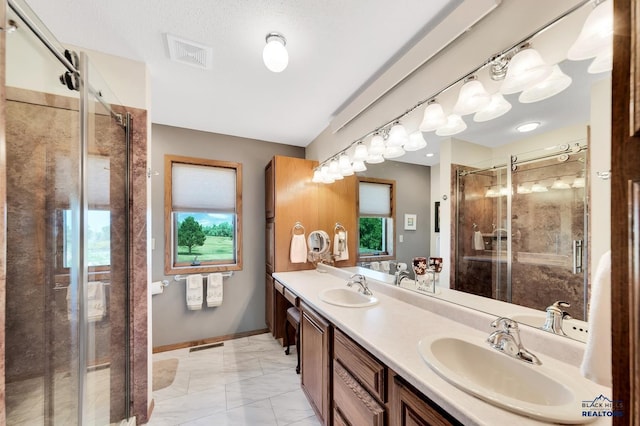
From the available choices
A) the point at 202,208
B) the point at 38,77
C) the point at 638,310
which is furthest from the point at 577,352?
the point at 202,208

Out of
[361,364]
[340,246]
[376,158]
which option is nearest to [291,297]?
[340,246]

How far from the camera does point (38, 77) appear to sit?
124cm

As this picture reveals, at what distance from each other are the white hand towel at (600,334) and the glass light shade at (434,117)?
3.29 ft

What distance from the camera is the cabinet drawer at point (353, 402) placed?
1043mm

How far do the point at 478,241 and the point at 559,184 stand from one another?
0.43 m

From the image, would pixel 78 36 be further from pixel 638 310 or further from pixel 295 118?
pixel 638 310

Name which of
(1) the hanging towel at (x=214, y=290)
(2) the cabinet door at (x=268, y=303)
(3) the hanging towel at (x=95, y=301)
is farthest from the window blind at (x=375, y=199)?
(3) the hanging towel at (x=95, y=301)

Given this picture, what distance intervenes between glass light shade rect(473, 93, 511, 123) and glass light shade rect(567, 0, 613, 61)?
28cm

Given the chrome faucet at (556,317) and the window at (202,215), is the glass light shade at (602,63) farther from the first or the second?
the window at (202,215)

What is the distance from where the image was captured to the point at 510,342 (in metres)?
0.94

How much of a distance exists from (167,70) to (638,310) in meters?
2.47

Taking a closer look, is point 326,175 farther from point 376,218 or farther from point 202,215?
point 202,215

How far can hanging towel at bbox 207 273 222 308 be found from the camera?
2.76 meters

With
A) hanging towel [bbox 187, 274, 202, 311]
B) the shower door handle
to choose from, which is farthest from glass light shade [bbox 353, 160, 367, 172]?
hanging towel [bbox 187, 274, 202, 311]
